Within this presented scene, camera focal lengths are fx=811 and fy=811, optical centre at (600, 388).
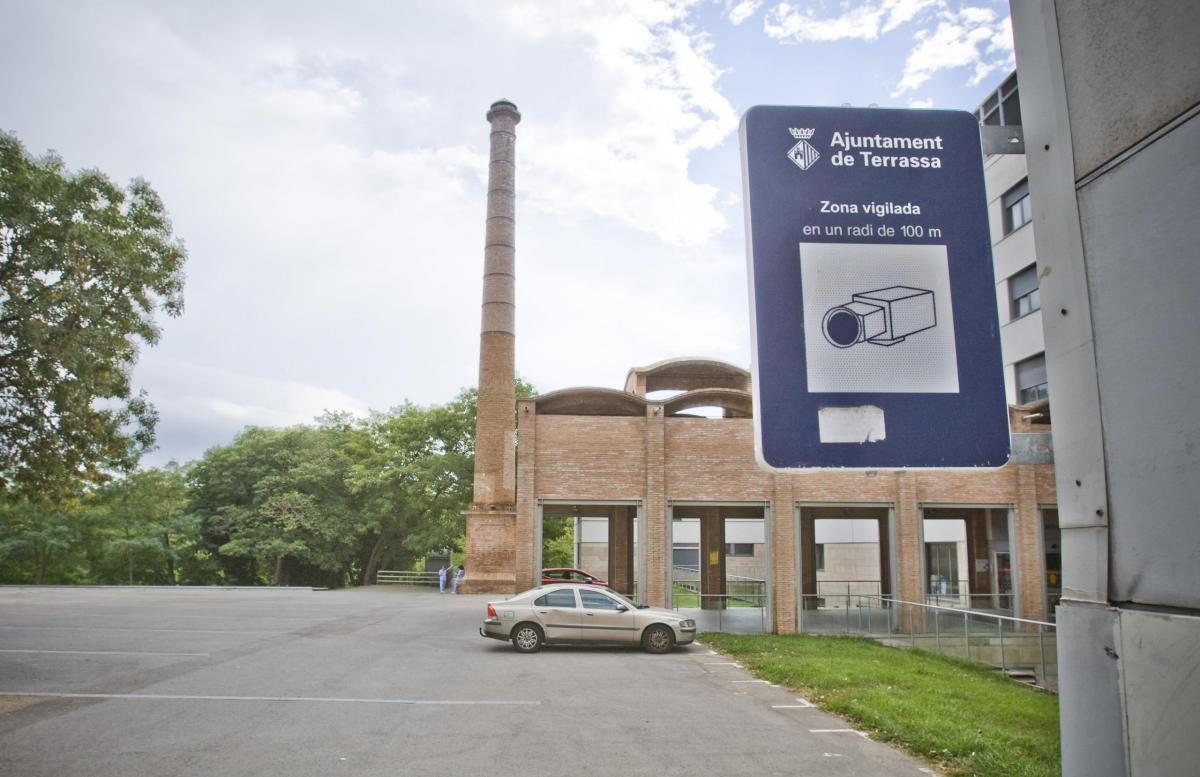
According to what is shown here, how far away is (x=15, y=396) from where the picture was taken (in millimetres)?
16188

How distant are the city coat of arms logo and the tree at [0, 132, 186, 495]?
1558 cm

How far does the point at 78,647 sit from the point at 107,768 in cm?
1011

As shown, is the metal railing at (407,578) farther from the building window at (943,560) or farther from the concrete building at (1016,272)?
the concrete building at (1016,272)

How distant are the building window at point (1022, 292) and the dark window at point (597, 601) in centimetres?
2166

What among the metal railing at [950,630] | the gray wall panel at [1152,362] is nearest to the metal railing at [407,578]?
the metal railing at [950,630]

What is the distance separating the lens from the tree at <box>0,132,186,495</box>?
15062 millimetres

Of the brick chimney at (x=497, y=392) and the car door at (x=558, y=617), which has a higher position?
the brick chimney at (x=497, y=392)

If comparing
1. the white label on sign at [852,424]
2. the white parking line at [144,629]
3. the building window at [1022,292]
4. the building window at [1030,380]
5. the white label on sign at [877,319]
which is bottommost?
the white parking line at [144,629]

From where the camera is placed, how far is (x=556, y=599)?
58.4 ft

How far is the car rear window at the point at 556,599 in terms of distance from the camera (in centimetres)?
1767

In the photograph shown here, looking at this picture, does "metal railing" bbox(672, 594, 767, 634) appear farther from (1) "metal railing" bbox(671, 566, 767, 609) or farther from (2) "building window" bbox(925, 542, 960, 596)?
(2) "building window" bbox(925, 542, 960, 596)

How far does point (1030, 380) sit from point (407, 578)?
1381 inches

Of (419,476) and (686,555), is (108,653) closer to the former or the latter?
(419,476)

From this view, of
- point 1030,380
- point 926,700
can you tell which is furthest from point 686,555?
point 926,700
